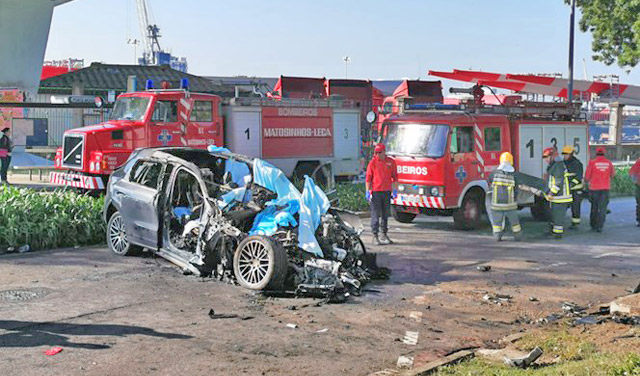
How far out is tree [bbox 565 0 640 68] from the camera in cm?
2828

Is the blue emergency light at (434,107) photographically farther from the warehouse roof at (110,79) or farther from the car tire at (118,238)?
the warehouse roof at (110,79)

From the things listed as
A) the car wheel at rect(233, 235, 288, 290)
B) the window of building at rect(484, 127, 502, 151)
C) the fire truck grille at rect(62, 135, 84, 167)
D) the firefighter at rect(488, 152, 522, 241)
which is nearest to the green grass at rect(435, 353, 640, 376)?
the car wheel at rect(233, 235, 288, 290)

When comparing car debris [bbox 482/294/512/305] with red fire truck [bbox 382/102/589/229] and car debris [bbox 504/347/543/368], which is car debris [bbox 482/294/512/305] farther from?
red fire truck [bbox 382/102/589/229]

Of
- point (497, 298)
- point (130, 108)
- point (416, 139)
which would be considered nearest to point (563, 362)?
point (497, 298)

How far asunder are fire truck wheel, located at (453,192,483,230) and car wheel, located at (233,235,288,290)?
21.6 feet

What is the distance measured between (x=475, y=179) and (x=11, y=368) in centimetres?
1033

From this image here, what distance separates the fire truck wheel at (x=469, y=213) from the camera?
14.7m

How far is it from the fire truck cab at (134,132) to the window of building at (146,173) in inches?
193

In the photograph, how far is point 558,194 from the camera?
1403 centimetres

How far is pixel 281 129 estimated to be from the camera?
1942cm

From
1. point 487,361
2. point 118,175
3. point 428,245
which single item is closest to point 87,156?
point 118,175

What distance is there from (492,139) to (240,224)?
7.36 metres

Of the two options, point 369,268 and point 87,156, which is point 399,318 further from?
point 87,156

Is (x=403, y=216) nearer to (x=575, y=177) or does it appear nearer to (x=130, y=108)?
(x=575, y=177)
